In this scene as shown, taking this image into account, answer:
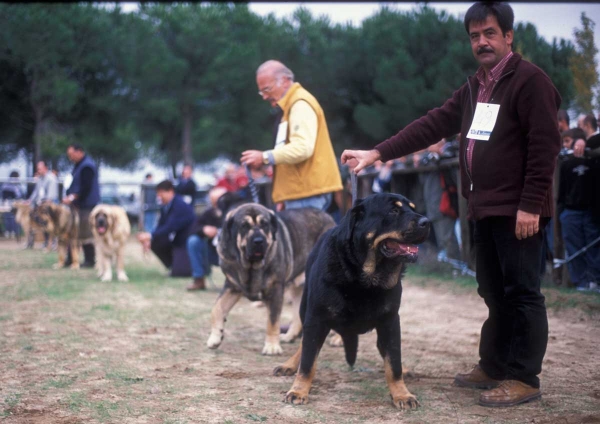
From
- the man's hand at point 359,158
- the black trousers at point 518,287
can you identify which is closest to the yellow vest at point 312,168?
the man's hand at point 359,158

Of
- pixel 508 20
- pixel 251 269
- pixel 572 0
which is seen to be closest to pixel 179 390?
pixel 251 269

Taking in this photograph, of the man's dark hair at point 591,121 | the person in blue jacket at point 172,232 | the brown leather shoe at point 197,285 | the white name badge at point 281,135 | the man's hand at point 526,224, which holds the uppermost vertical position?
the man's dark hair at point 591,121

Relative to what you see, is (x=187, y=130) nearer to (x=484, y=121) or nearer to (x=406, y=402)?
(x=484, y=121)

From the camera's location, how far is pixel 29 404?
344 cm

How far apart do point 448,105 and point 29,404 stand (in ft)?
9.76

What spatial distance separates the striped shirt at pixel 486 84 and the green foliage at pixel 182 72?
20.7 m

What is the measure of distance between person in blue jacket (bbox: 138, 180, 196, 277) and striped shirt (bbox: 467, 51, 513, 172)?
7063 millimetres

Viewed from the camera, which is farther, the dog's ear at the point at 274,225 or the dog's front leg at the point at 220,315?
the dog's ear at the point at 274,225

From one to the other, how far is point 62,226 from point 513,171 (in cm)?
1076

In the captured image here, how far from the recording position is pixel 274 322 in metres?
5.15

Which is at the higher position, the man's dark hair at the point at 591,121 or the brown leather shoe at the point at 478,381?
the man's dark hair at the point at 591,121

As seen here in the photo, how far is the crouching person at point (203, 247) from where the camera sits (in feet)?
30.1

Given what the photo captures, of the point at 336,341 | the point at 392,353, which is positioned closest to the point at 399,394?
the point at 392,353

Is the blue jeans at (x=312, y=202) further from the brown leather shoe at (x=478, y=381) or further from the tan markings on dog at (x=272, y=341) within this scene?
the brown leather shoe at (x=478, y=381)
